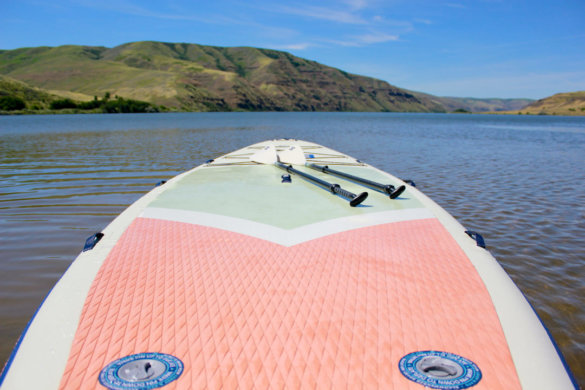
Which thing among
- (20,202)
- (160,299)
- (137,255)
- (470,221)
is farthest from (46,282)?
(470,221)

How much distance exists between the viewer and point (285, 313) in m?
2.37

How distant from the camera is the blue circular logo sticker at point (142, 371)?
1.74 metres

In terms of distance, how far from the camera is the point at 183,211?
180 inches

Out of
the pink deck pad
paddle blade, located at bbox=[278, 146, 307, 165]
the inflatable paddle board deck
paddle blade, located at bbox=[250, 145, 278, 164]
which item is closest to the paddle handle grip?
the inflatable paddle board deck

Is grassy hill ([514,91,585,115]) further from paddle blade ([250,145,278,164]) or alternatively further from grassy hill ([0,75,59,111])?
grassy hill ([0,75,59,111])

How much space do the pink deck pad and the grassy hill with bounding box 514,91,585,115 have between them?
178936 mm

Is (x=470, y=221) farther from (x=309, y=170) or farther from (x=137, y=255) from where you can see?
(x=137, y=255)

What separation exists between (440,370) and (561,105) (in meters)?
209

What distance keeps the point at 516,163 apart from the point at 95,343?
17227 millimetres

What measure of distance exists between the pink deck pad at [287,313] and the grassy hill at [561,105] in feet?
587

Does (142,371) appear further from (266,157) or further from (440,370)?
(266,157)

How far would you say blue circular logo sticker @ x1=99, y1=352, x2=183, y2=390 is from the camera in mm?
1742

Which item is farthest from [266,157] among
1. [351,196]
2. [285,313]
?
[285,313]

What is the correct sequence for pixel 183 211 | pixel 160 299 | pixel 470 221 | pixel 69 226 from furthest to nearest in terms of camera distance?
pixel 470 221, pixel 69 226, pixel 183 211, pixel 160 299
